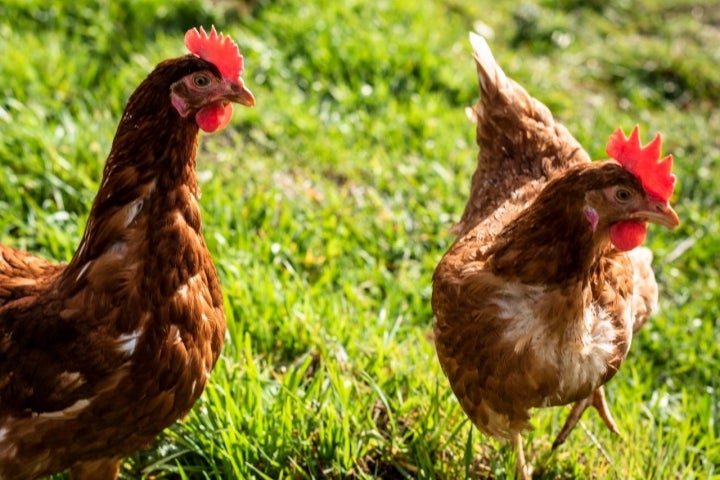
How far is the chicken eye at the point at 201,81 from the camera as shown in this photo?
2.41 metres

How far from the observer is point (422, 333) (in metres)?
3.80

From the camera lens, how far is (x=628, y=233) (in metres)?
2.47

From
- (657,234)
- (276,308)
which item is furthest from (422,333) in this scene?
(657,234)

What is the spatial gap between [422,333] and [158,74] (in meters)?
1.87

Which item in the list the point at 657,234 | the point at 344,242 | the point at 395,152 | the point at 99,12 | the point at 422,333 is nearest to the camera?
the point at 422,333

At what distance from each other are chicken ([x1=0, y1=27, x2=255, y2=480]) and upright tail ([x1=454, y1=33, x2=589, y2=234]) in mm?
1151

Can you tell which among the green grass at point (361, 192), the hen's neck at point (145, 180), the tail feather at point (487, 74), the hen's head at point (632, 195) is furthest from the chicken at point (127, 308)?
the tail feather at point (487, 74)

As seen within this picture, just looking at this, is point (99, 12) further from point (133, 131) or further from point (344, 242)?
point (133, 131)

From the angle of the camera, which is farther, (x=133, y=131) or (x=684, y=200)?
(x=684, y=200)

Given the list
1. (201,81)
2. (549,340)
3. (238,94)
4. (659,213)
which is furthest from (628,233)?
(201,81)

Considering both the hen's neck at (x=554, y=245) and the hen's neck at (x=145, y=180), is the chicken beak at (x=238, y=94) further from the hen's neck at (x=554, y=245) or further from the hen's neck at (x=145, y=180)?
the hen's neck at (x=554, y=245)

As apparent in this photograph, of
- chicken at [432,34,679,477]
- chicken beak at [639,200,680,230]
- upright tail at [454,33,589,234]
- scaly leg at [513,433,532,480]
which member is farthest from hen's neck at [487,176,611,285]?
scaly leg at [513,433,532,480]

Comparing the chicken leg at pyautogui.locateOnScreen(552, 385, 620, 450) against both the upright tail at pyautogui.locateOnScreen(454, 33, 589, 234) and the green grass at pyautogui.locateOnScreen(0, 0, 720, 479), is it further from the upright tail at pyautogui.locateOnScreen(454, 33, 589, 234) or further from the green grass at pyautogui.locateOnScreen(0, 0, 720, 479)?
the upright tail at pyautogui.locateOnScreen(454, 33, 589, 234)

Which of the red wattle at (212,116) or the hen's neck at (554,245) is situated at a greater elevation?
the red wattle at (212,116)
